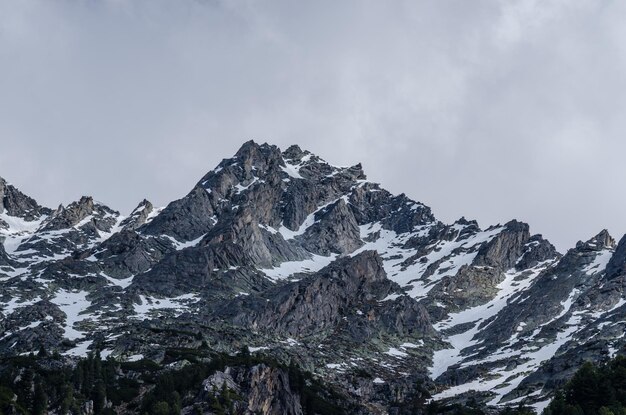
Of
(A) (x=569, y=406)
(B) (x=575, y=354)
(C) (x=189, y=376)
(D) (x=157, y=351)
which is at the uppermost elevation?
(D) (x=157, y=351)

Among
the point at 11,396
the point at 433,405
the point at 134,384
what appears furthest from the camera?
the point at 433,405

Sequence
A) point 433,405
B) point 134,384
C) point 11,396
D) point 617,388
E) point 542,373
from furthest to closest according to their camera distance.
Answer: point 542,373 < point 433,405 < point 134,384 < point 617,388 < point 11,396

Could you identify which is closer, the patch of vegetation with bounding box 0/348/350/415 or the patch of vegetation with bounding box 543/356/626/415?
the patch of vegetation with bounding box 543/356/626/415

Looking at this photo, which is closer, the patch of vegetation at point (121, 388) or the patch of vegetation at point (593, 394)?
the patch of vegetation at point (593, 394)

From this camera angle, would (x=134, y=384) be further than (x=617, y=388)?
Yes

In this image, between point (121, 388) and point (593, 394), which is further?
point (121, 388)

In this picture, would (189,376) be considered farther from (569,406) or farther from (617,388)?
(617,388)

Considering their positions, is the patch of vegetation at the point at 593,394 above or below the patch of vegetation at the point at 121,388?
below

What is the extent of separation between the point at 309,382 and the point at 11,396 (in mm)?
78539

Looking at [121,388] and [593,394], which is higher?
A: [121,388]

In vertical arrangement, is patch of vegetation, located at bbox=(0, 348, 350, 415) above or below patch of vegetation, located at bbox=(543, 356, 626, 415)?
above

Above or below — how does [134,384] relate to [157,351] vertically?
below

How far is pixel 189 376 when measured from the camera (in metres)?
150

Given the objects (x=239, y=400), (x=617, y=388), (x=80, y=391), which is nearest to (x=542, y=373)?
(x=617, y=388)
